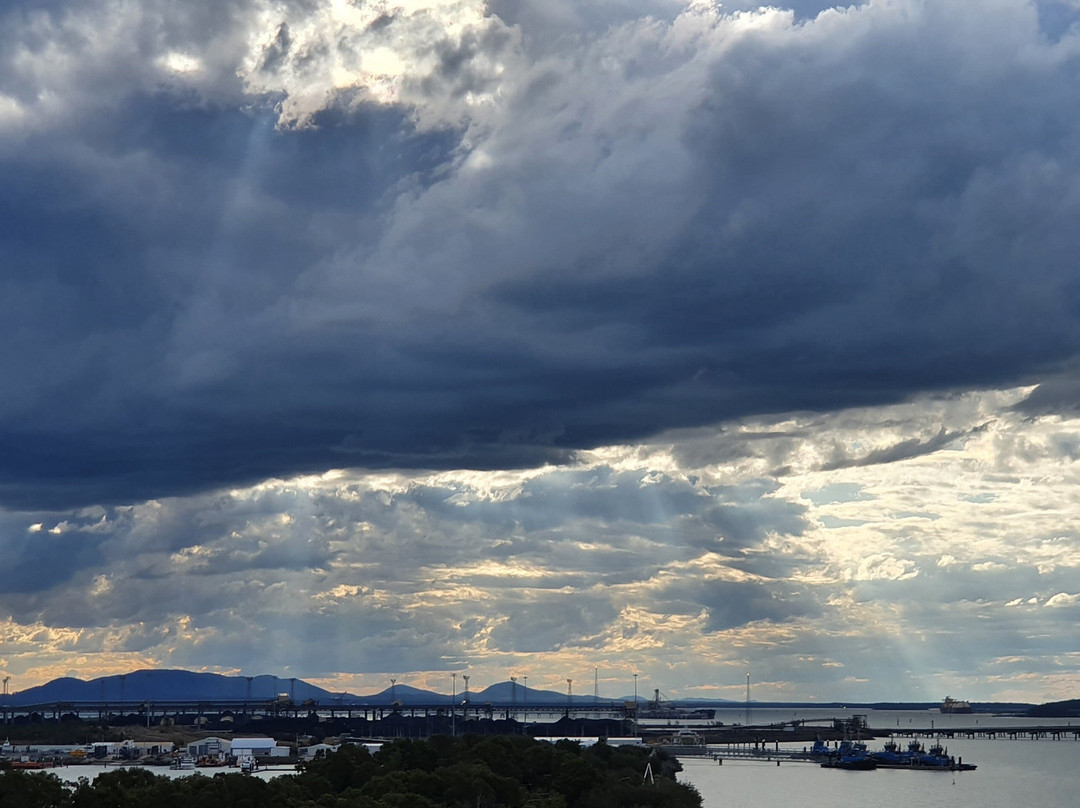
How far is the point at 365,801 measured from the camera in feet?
376

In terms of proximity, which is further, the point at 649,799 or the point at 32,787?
the point at 649,799

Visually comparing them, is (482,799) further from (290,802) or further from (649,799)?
(290,802)

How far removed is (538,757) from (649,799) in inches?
1385

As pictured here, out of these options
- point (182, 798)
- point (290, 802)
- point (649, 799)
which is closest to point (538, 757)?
point (649, 799)

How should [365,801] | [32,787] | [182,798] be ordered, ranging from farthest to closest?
1. [365,801]
2. [182,798]
3. [32,787]

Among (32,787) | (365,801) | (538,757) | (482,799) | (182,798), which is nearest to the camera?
(32,787)

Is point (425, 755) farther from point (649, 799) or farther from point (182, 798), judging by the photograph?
point (182, 798)

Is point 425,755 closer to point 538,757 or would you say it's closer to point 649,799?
point 538,757

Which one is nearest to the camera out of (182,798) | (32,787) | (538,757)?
(32,787)

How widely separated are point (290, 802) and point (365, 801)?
761 centimetres

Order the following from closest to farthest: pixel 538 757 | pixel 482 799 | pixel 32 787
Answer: pixel 32 787 → pixel 482 799 → pixel 538 757

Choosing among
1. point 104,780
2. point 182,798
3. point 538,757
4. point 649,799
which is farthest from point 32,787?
point 538,757

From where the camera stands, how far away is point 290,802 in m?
117

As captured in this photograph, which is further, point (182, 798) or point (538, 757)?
point (538, 757)
